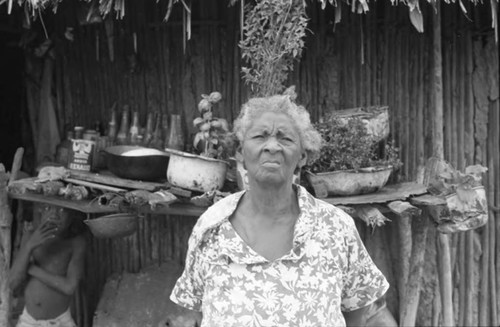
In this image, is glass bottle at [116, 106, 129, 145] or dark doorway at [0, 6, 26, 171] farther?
dark doorway at [0, 6, 26, 171]

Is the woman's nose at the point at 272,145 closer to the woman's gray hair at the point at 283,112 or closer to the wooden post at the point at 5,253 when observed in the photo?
the woman's gray hair at the point at 283,112

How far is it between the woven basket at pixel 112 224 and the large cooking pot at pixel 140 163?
378mm

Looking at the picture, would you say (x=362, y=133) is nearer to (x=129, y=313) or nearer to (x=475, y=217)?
(x=475, y=217)

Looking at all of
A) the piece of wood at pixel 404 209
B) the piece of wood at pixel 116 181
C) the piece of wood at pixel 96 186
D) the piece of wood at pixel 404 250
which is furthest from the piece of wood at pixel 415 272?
the piece of wood at pixel 96 186

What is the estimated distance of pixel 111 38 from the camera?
203 inches

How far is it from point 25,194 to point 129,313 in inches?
46.3

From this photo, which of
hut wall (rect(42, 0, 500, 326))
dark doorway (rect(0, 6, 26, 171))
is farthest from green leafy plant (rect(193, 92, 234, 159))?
dark doorway (rect(0, 6, 26, 171))

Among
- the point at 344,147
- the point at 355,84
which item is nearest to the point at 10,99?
the point at 355,84

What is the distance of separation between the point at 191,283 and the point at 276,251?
42cm

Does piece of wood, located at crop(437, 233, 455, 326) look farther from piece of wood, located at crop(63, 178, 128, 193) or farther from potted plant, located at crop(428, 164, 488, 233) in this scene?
piece of wood, located at crop(63, 178, 128, 193)

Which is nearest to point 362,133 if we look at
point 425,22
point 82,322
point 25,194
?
point 425,22

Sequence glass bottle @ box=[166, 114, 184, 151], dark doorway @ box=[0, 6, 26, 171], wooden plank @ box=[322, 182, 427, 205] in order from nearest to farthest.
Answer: wooden plank @ box=[322, 182, 427, 205], glass bottle @ box=[166, 114, 184, 151], dark doorway @ box=[0, 6, 26, 171]

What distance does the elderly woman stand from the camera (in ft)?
8.14

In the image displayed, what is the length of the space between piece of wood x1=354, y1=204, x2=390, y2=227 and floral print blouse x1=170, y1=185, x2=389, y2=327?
4.23ft
